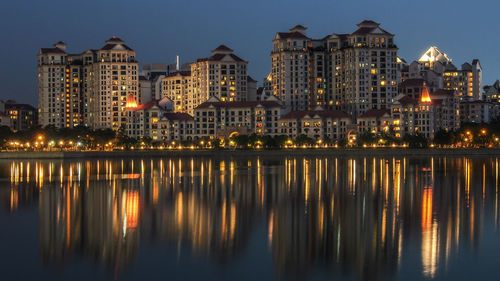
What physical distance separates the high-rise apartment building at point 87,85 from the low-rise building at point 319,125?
132ft

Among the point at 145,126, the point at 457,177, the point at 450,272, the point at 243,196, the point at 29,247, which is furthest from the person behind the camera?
the point at 145,126

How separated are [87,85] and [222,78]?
3603cm

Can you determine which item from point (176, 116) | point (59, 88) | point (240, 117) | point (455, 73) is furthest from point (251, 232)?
point (455, 73)

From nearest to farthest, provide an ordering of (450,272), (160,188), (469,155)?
(450,272), (160,188), (469,155)

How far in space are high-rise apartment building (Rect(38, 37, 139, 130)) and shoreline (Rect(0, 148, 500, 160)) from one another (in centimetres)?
3652

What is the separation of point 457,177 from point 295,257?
127ft

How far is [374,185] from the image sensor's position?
162ft

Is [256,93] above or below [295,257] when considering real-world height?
above

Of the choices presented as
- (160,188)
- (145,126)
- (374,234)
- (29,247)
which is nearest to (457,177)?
(160,188)

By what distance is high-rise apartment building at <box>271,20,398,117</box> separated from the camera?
136 meters

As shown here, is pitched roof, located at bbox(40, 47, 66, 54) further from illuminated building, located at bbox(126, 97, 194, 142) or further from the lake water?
the lake water

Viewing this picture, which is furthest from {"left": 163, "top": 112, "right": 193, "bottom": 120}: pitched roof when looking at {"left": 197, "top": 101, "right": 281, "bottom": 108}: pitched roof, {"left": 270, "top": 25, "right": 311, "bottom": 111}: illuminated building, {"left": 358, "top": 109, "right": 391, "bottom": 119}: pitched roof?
{"left": 358, "top": 109, "right": 391, "bottom": 119}: pitched roof

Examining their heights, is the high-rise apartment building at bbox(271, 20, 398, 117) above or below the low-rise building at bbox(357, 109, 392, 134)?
above

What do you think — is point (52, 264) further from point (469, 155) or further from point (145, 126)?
point (145, 126)
